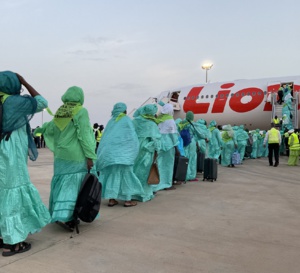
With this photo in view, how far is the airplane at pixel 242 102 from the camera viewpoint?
57.5 feet

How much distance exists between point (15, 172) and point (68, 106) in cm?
100

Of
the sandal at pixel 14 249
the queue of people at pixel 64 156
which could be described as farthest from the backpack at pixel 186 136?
the sandal at pixel 14 249

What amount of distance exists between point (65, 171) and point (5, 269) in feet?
4.15

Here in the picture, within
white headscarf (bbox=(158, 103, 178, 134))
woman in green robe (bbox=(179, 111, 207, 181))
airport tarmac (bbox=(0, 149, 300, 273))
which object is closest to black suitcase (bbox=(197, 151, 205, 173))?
woman in green robe (bbox=(179, 111, 207, 181))

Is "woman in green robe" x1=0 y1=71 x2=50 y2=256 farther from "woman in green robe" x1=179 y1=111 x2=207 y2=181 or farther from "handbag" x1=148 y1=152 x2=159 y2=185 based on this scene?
"woman in green robe" x1=179 y1=111 x2=207 y2=181

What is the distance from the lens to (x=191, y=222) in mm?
4090

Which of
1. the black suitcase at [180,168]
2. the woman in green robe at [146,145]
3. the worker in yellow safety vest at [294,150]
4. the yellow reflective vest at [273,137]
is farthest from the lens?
the worker in yellow safety vest at [294,150]

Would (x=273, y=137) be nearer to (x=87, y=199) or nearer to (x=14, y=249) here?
(x=87, y=199)

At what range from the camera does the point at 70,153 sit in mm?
3637

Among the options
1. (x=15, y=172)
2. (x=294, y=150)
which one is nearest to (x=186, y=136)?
(x=15, y=172)

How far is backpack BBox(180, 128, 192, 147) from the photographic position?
7492 millimetres

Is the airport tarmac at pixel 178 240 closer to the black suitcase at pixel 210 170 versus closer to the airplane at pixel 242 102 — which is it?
the black suitcase at pixel 210 170

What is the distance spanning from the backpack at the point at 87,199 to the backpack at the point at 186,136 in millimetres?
4192

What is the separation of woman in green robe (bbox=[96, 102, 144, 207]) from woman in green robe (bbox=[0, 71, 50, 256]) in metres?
1.75
